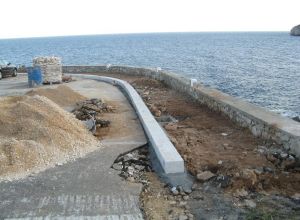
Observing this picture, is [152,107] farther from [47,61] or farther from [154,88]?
[47,61]

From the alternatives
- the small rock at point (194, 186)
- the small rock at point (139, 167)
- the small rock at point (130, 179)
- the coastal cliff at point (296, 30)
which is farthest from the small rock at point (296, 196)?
the coastal cliff at point (296, 30)

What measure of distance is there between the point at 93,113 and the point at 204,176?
6.05m

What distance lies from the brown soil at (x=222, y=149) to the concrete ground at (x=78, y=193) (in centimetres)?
149

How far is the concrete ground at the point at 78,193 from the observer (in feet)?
20.6

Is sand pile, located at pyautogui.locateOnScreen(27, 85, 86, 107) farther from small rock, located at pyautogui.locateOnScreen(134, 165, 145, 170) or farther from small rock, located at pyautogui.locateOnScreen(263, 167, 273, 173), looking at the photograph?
small rock, located at pyautogui.locateOnScreen(263, 167, 273, 173)

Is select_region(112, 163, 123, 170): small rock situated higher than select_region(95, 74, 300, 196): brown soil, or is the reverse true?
select_region(95, 74, 300, 196): brown soil

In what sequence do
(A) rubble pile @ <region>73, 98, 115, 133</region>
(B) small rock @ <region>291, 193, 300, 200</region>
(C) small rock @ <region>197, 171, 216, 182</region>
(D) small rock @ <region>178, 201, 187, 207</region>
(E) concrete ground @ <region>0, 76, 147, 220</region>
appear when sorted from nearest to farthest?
(E) concrete ground @ <region>0, 76, 147, 220</region> → (D) small rock @ <region>178, 201, 187, 207</region> → (B) small rock @ <region>291, 193, 300, 200</region> → (C) small rock @ <region>197, 171, 216, 182</region> → (A) rubble pile @ <region>73, 98, 115, 133</region>

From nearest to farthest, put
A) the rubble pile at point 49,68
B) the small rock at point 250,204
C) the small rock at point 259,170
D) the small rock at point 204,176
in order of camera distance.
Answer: the small rock at point 250,204, the small rock at point 204,176, the small rock at point 259,170, the rubble pile at point 49,68

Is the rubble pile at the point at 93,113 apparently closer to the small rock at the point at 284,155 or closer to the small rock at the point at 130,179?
the small rock at the point at 130,179

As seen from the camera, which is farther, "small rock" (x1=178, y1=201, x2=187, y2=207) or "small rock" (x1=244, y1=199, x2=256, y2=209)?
"small rock" (x1=178, y1=201, x2=187, y2=207)

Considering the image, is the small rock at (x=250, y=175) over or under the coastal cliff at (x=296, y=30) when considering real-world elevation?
under

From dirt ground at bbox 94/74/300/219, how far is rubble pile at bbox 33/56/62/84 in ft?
30.9

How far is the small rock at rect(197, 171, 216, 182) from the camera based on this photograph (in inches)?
297

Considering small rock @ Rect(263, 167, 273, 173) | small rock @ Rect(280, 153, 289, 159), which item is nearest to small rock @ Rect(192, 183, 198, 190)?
→ small rock @ Rect(263, 167, 273, 173)
